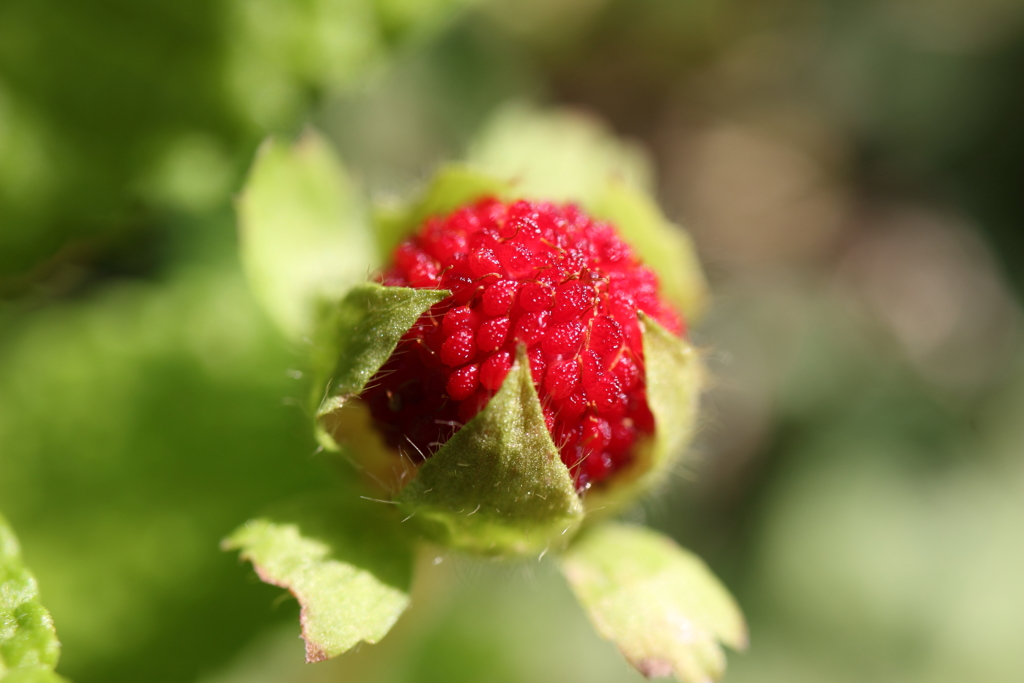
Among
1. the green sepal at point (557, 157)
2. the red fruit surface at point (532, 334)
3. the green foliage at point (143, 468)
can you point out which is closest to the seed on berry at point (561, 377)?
the red fruit surface at point (532, 334)

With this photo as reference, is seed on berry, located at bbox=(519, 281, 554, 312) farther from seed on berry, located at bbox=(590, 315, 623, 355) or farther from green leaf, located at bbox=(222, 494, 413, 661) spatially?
green leaf, located at bbox=(222, 494, 413, 661)

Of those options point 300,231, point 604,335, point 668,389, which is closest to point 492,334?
point 604,335

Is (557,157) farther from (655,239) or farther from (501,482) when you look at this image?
(501,482)

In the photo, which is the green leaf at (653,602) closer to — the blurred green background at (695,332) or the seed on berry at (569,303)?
the blurred green background at (695,332)

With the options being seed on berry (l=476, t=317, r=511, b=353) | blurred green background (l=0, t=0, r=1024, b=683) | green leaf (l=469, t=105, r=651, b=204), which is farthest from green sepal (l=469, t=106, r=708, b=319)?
seed on berry (l=476, t=317, r=511, b=353)

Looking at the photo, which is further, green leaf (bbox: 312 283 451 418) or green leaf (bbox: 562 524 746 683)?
green leaf (bbox: 562 524 746 683)

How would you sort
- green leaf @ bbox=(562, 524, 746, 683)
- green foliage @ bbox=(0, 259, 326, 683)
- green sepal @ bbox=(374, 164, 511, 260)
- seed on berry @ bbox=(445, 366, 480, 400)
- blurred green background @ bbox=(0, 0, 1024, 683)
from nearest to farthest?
seed on berry @ bbox=(445, 366, 480, 400) < green leaf @ bbox=(562, 524, 746, 683) < green sepal @ bbox=(374, 164, 511, 260) < blurred green background @ bbox=(0, 0, 1024, 683) < green foliage @ bbox=(0, 259, 326, 683)
